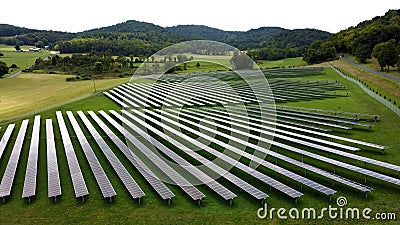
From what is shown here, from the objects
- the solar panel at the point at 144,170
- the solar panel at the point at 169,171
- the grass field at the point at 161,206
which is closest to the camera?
the grass field at the point at 161,206

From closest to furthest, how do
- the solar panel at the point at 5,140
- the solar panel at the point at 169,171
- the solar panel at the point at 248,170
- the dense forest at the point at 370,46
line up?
the solar panel at the point at 248,170, the solar panel at the point at 169,171, the solar panel at the point at 5,140, the dense forest at the point at 370,46

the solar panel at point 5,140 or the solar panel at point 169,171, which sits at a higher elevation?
the solar panel at point 169,171

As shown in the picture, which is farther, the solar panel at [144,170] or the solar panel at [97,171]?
the solar panel at [97,171]

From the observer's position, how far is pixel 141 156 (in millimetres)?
21000

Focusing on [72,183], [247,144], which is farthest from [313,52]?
[72,183]

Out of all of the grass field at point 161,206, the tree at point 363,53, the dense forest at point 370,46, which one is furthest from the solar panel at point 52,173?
the tree at point 363,53

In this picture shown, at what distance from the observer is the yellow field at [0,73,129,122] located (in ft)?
147

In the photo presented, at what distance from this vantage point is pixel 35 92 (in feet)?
197

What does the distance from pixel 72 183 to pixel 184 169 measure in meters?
6.16

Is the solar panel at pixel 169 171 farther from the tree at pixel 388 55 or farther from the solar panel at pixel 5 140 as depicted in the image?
the tree at pixel 388 55

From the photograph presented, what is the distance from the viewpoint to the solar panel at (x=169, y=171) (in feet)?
50.2
